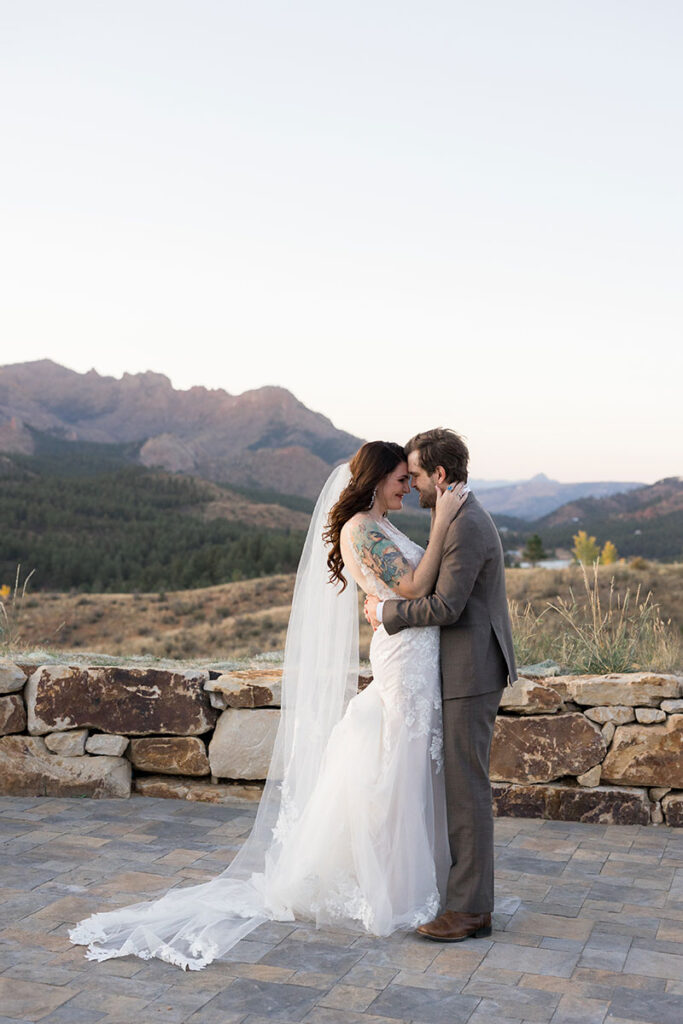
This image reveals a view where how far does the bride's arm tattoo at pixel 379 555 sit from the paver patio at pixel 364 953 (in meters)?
1.34

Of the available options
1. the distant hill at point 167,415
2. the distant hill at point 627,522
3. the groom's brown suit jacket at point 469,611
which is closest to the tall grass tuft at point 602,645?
the groom's brown suit jacket at point 469,611

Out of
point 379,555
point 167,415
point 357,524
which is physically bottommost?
point 379,555

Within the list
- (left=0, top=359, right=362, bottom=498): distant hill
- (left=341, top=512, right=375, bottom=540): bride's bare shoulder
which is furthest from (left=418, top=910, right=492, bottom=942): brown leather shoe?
(left=0, top=359, right=362, bottom=498): distant hill

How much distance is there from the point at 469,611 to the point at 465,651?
15 cm

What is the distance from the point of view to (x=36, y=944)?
327cm

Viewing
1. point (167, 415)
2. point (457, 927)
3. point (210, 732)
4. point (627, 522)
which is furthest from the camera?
point (167, 415)

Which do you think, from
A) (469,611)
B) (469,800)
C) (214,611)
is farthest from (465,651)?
(214,611)

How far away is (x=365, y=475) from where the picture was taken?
11.9 ft

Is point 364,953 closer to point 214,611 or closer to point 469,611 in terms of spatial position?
point 469,611

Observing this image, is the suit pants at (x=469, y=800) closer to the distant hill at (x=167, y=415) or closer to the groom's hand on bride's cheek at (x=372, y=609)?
the groom's hand on bride's cheek at (x=372, y=609)

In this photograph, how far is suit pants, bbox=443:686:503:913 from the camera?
3439 millimetres

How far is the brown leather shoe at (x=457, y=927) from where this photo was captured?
3.35 meters

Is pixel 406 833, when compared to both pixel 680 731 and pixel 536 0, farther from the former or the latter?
pixel 536 0

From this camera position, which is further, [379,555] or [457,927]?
[379,555]
